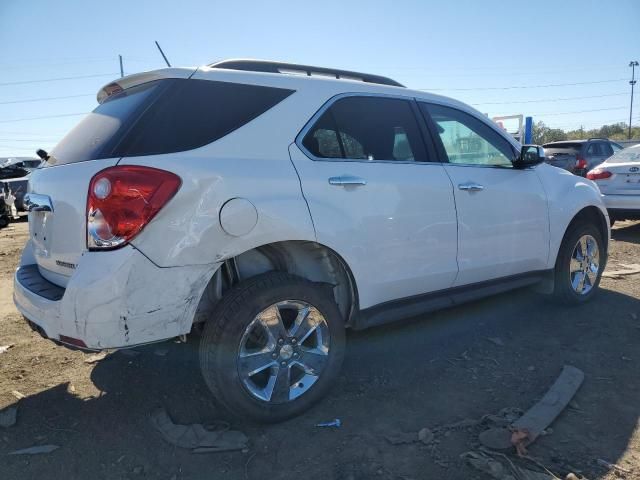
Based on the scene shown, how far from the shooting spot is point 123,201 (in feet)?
7.32

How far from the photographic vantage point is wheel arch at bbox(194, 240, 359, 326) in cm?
263

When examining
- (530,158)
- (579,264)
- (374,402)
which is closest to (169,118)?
(374,402)

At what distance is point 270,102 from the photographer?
276cm

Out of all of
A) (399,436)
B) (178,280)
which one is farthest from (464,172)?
(178,280)

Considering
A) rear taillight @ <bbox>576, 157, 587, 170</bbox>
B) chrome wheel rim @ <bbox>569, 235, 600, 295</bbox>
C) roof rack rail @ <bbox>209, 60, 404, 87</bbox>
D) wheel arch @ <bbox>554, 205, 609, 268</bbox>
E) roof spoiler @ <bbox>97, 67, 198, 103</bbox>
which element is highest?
roof rack rail @ <bbox>209, 60, 404, 87</bbox>

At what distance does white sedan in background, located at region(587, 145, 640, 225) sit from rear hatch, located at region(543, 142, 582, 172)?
4.78m

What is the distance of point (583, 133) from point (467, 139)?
76.4 m

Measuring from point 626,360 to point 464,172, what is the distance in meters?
1.77

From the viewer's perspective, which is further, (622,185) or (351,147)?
(622,185)

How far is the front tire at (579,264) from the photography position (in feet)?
14.4

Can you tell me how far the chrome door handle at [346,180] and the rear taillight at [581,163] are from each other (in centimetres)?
1171

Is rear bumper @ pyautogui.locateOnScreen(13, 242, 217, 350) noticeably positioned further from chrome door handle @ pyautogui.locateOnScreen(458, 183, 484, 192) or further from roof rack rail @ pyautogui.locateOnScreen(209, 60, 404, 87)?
chrome door handle @ pyautogui.locateOnScreen(458, 183, 484, 192)

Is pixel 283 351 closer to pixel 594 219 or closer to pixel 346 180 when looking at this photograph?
pixel 346 180

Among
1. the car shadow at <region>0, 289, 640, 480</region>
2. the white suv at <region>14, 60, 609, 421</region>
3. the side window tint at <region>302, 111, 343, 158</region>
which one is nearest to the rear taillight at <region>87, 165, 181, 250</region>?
the white suv at <region>14, 60, 609, 421</region>
